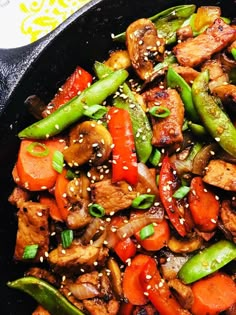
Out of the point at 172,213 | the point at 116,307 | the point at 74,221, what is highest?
the point at 74,221

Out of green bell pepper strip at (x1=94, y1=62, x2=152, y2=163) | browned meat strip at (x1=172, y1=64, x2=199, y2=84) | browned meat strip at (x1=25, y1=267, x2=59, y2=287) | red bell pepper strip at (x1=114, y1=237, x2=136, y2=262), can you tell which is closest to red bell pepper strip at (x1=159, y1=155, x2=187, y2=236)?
green bell pepper strip at (x1=94, y1=62, x2=152, y2=163)

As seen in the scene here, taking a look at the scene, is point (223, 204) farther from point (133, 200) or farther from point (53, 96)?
point (53, 96)

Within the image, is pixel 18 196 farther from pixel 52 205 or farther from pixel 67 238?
pixel 67 238

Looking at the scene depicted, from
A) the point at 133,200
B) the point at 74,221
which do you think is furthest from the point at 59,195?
the point at 133,200

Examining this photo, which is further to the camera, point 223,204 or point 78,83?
point 78,83

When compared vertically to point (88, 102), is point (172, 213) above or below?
below

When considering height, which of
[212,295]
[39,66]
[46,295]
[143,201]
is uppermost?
[39,66]

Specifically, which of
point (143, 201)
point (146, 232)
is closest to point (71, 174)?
point (143, 201)

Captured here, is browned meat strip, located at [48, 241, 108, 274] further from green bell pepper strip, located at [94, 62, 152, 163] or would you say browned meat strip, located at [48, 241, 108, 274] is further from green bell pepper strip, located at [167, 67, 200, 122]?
green bell pepper strip, located at [167, 67, 200, 122]
